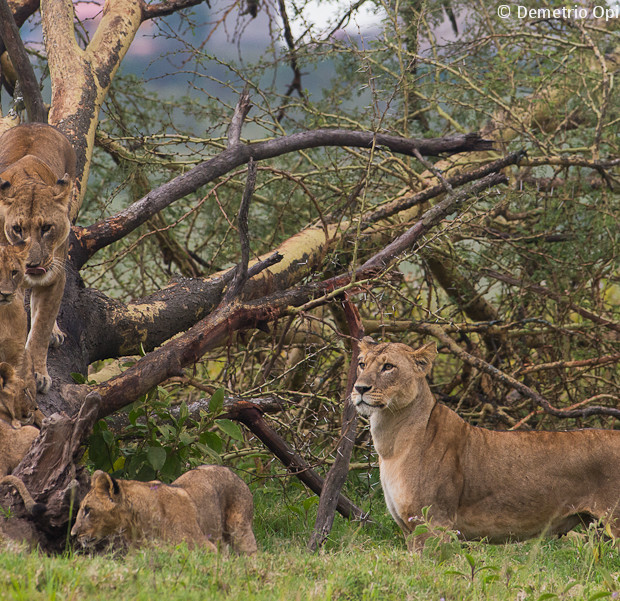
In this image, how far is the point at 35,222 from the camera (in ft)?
15.3

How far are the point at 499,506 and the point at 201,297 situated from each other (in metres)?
3.02

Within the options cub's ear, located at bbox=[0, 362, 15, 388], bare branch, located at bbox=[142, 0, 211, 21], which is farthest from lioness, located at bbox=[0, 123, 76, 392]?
bare branch, located at bbox=[142, 0, 211, 21]

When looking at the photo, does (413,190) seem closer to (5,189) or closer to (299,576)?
(5,189)

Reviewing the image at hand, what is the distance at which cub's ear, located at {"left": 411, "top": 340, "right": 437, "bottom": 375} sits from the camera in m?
5.09

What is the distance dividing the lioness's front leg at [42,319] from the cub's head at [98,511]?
5.64 ft

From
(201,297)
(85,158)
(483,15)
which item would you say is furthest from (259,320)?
(483,15)

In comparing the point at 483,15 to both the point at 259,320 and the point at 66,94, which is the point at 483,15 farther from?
the point at 259,320

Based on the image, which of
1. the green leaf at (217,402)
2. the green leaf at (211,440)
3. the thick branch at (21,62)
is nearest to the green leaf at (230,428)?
the green leaf at (217,402)

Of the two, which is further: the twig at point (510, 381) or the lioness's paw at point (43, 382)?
the twig at point (510, 381)

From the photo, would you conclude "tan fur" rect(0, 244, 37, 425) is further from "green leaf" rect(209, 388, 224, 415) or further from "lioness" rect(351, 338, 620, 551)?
"lioness" rect(351, 338, 620, 551)

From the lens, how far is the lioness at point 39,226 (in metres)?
4.68

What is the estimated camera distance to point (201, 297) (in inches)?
264

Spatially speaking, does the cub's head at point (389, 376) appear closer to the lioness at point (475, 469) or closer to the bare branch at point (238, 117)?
the lioness at point (475, 469)

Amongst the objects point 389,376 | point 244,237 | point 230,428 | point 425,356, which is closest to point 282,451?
point 230,428
